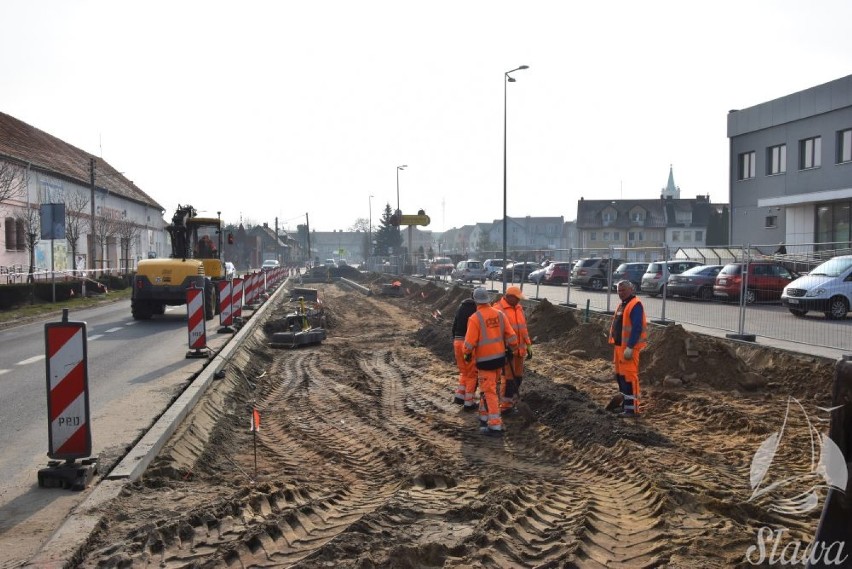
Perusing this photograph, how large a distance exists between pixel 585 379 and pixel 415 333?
287 inches

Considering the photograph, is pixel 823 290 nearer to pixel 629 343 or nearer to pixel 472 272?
pixel 629 343

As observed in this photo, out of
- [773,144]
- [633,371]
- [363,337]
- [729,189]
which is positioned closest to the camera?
[633,371]

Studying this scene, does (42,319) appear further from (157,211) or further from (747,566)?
(157,211)

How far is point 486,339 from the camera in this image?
8781mm

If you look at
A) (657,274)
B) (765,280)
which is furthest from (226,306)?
(657,274)

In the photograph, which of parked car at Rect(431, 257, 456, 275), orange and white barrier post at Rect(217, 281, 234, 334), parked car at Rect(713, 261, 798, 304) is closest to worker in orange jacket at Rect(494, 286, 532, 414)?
parked car at Rect(713, 261, 798, 304)

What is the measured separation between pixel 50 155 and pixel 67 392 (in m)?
44.8

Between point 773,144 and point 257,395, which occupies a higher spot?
point 773,144

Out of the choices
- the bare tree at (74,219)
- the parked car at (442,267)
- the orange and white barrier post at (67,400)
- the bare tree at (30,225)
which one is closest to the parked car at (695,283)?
the orange and white barrier post at (67,400)

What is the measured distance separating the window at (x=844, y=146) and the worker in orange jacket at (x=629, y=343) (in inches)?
1189

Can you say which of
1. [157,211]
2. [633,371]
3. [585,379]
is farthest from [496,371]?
[157,211]

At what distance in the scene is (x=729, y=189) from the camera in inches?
1721
